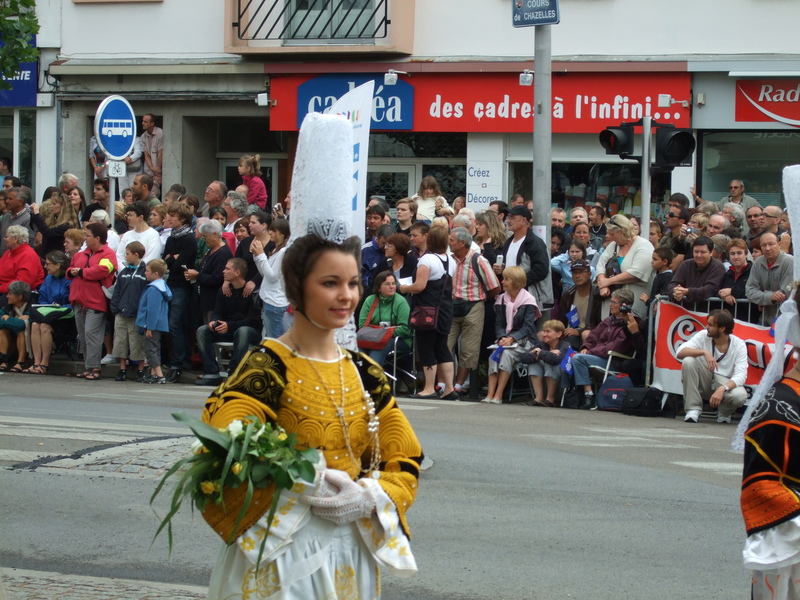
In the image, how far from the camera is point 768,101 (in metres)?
19.7

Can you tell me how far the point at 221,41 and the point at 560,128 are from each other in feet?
23.4

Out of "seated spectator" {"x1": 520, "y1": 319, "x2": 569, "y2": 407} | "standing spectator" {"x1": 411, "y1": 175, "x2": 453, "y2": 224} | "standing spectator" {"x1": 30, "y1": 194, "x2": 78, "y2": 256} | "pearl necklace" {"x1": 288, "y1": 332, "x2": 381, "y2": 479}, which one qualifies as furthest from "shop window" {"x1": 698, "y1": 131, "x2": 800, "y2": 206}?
"pearl necklace" {"x1": 288, "y1": 332, "x2": 381, "y2": 479}

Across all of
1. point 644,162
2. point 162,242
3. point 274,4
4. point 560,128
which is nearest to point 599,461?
point 644,162

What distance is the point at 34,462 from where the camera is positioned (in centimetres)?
890

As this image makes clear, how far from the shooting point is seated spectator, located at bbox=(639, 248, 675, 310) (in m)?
13.3

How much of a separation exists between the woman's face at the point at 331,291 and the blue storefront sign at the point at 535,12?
11.4 m

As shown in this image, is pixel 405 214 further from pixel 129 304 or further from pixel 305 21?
pixel 305 21

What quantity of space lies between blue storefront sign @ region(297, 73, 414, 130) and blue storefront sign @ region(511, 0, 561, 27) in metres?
6.80

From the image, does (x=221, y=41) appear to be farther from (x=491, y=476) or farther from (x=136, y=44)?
(x=491, y=476)

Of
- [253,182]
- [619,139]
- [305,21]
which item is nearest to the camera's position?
[619,139]

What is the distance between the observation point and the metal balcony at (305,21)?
22.2 meters

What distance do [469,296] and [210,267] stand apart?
3.24 m

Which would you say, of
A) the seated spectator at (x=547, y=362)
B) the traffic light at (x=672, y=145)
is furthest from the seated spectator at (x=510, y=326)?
the traffic light at (x=672, y=145)

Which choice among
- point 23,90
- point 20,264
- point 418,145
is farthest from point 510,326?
A: point 23,90
